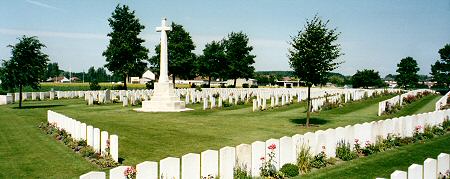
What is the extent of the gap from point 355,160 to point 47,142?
1007 centimetres

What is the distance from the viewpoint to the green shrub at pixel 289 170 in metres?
9.64

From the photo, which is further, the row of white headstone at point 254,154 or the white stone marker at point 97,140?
the white stone marker at point 97,140

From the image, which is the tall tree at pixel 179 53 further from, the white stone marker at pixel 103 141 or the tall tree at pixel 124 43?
the white stone marker at pixel 103 141

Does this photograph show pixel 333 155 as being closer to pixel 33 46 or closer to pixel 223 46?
pixel 33 46

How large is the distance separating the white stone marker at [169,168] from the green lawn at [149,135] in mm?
3305

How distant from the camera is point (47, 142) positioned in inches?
549

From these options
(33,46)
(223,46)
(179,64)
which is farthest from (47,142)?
(223,46)

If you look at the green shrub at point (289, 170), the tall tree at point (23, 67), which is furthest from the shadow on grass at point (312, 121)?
the tall tree at point (23, 67)

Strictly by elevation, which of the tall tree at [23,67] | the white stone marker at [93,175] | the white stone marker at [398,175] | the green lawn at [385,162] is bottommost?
the green lawn at [385,162]

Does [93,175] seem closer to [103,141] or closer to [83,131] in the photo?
[103,141]

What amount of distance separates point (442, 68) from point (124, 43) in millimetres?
Answer: 73497

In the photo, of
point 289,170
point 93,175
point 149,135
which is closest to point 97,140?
point 149,135

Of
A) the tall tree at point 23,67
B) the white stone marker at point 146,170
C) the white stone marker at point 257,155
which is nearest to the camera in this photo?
the white stone marker at point 146,170

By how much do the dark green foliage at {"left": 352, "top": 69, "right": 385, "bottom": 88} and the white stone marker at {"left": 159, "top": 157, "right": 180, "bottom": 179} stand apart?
10761 centimetres
